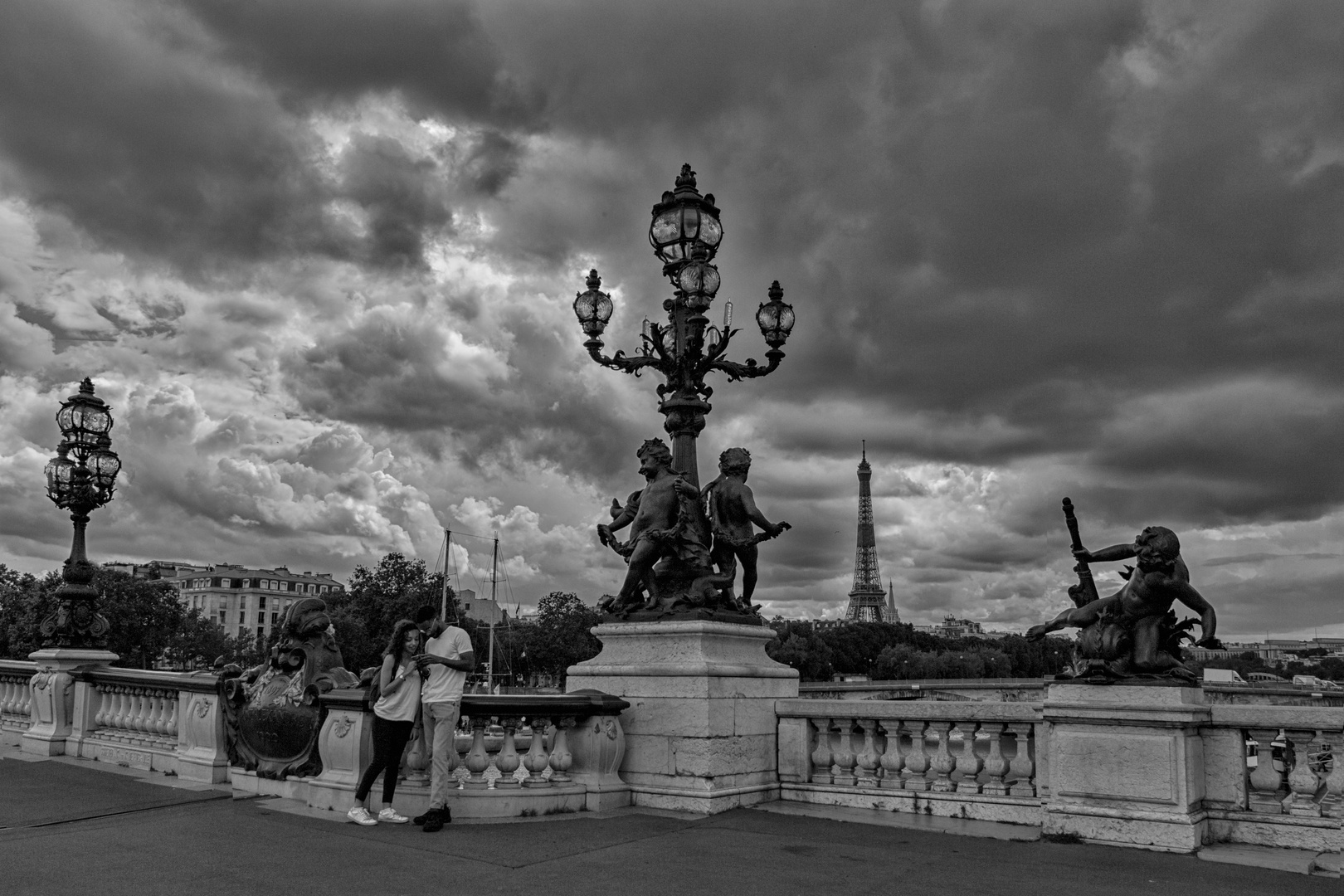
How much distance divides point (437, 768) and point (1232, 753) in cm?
641

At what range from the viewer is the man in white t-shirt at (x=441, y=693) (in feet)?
29.1

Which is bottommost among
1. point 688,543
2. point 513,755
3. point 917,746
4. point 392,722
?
point 513,755

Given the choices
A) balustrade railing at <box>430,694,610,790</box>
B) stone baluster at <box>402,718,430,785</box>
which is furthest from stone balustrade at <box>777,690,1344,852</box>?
stone baluster at <box>402,718,430,785</box>

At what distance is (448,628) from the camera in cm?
937

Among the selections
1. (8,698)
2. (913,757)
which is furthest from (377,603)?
(913,757)

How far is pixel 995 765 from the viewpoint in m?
9.32

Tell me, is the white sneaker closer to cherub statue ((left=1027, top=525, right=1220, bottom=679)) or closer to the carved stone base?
the carved stone base

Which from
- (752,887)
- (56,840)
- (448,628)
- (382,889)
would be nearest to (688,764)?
(448,628)

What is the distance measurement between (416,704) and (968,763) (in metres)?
4.94

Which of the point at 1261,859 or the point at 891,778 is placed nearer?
A: the point at 1261,859

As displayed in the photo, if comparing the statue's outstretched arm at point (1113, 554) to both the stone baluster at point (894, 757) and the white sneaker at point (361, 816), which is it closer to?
the stone baluster at point (894, 757)

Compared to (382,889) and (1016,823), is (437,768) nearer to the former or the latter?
(382,889)

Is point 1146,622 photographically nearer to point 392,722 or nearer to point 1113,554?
point 1113,554

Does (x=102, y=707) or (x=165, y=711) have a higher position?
(x=165, y=711)
